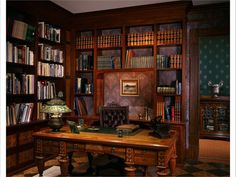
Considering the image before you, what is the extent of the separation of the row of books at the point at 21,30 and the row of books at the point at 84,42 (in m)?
1.18

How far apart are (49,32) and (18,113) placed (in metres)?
1.62

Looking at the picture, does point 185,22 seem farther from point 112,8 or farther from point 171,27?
point 112,8

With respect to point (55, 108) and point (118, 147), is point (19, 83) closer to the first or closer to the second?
point (55, 108)

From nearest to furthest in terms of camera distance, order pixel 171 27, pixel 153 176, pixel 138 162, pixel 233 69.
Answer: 1. pixel 233 69
2. pixel 138 162
3. pixel 153 176
4. pixel 171 27

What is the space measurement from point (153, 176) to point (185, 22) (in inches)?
104

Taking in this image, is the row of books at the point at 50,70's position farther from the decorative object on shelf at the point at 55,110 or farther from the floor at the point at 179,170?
the floor at the point at 179,170

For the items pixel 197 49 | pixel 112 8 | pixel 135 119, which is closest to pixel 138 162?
pixel 135 119

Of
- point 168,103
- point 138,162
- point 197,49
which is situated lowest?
point 138,162

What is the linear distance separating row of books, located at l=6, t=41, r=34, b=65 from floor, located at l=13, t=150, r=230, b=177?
171 cm

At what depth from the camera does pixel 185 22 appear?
4.27 metres

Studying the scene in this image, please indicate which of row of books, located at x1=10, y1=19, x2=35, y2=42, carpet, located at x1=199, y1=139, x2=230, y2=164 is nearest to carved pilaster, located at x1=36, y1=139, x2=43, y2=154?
row of books, located at x1=10, y1=19, x2=35, y2=42

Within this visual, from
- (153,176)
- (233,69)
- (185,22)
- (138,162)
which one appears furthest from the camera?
(185,22)

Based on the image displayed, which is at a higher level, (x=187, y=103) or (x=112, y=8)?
(x=112, y=8)

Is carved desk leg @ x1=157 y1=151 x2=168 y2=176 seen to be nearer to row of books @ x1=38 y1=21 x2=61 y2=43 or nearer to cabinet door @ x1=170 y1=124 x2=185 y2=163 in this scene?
cabinet door @ x1=170 y1=124 x2=185 y2=163
